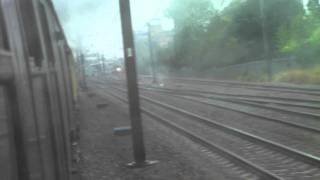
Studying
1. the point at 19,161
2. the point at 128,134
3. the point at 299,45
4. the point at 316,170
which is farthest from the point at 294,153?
the point at 299,45

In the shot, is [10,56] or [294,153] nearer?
[10,56]

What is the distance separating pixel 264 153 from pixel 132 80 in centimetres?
265

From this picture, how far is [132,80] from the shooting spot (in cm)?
1112

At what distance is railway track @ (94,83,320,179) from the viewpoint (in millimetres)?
9305

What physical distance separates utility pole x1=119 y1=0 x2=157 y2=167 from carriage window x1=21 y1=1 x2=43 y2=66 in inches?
294

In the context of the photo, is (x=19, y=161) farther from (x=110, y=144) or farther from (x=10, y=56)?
(x=110, y=144)

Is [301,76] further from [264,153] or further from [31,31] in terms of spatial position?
[31,31]

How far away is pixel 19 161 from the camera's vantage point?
7.82 ft

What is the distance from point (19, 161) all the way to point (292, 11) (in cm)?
4583

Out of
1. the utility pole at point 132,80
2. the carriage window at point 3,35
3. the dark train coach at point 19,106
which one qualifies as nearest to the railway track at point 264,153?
the utility pole at point 132,80

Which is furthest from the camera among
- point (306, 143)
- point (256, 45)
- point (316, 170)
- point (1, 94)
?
point (256, 45)

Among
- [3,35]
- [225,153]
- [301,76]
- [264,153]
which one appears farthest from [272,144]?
[301,76]

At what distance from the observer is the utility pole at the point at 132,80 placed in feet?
35.7

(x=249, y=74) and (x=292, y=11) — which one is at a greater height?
(x=292, y=11)
